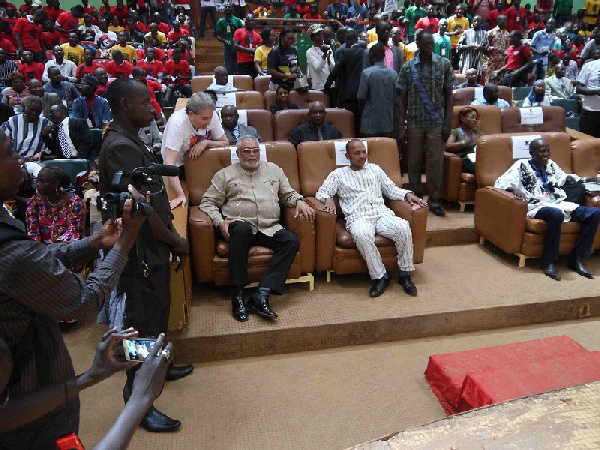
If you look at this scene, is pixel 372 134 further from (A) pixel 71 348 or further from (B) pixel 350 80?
(A) pixel 71 348

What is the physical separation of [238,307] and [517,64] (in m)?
5.81

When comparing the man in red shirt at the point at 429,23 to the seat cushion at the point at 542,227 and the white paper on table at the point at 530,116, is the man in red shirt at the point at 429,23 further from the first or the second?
the seat cushion at the point at 542,227

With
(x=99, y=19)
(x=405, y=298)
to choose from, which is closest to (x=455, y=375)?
(x=405, y=298)

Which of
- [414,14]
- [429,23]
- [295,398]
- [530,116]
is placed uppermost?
A: [414,14]

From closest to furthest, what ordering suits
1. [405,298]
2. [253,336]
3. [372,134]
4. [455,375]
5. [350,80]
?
[455,375] < [253,336] < [405,298] < [372,134] < [350,80]

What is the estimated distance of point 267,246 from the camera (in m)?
3.33

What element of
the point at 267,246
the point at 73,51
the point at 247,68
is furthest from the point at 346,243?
the point at 73,51

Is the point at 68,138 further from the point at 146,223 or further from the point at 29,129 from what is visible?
the point at 146,223

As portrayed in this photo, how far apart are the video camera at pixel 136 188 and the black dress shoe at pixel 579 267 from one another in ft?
10.3

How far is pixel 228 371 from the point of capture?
285 centimetres

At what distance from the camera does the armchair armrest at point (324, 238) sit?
3412 millimetres

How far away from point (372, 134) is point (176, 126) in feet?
6.79

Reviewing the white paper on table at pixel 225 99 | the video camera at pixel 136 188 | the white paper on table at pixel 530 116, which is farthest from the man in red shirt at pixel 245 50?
the video camera at pixel 136 188

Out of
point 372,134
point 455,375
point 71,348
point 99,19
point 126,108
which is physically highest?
point 99,19
